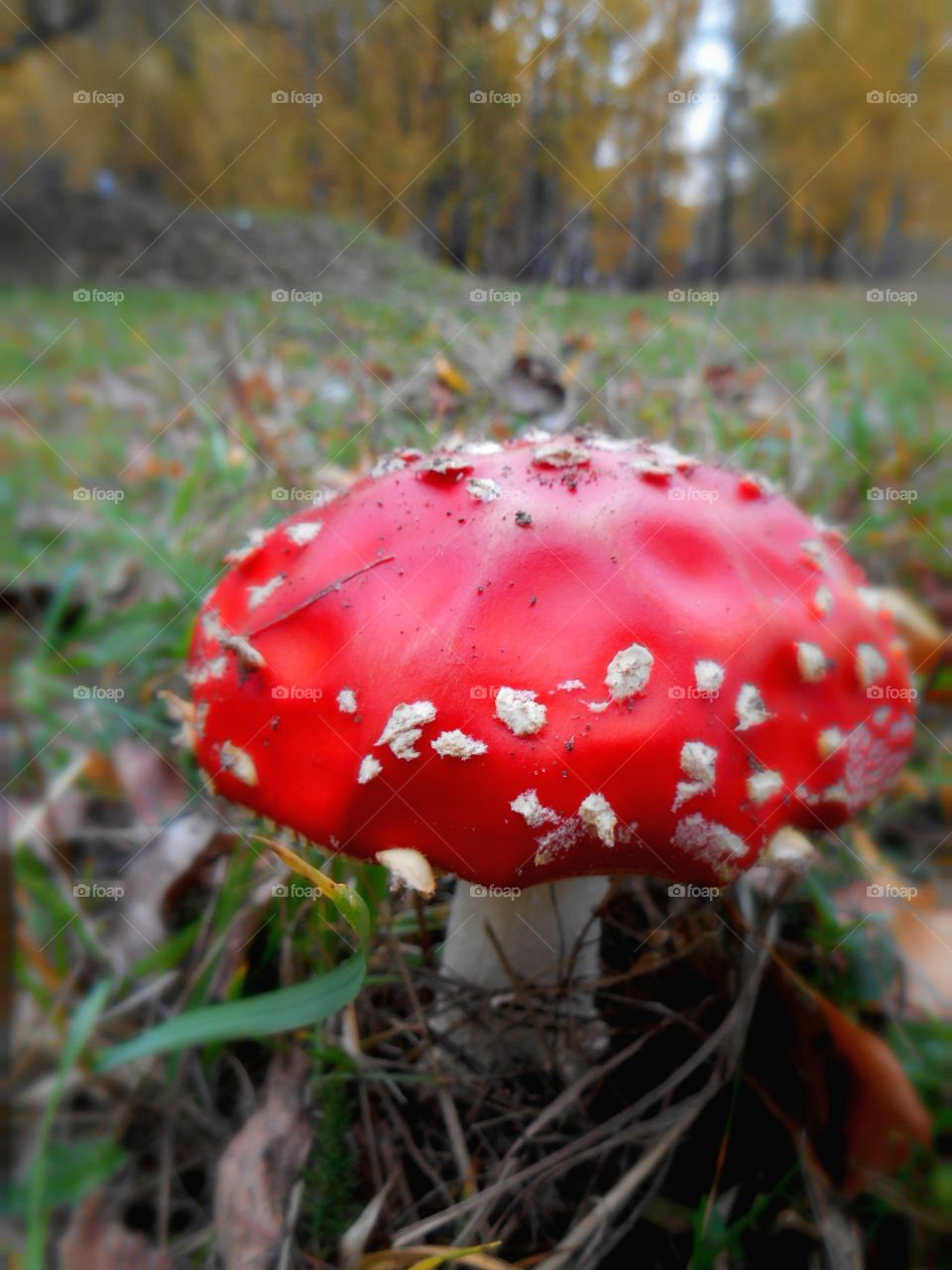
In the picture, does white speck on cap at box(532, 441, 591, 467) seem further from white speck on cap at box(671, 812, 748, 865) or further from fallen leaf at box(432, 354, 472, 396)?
fallen leaf at box(432, 354, 472, 396)

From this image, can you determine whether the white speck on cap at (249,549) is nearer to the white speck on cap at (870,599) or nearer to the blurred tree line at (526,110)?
the white speck on cap at (870,599)

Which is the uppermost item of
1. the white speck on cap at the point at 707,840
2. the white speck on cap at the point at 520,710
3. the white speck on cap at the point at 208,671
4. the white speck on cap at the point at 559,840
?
the white speck on cap at the point at 208,671

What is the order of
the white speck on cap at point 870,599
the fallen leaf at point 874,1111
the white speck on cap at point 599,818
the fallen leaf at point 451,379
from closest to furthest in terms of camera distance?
the white speck on cap at point 599,818 → the fallen leaf at point 874,1111 → the white speck on cap at point 870,599 → the fallen leaf at point 451,379

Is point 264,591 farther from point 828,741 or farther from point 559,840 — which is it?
point 828,741

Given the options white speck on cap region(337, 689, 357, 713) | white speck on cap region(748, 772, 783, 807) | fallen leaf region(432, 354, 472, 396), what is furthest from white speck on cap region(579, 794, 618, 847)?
fallen leaf region(432, 354, 472, 396)

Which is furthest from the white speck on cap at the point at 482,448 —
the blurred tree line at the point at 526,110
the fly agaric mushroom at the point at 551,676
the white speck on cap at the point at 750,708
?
the blurred tree line at the point at 526,110

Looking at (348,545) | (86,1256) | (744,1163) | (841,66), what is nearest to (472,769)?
(348,545)

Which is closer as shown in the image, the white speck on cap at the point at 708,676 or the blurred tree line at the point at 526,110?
the white speck on cap at the point at 708,676

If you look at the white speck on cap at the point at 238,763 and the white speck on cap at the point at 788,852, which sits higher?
the white speck on cap at the point at 238,763
